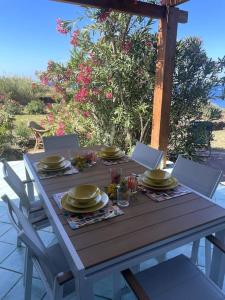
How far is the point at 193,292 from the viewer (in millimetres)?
1082

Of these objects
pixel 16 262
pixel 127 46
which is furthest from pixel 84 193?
pixel 127 46

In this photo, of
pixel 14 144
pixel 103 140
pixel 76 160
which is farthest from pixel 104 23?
pixel 14 144

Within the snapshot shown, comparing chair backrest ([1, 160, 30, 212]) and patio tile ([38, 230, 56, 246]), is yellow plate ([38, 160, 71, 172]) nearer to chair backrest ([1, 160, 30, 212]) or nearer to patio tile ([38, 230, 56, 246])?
chair backrest ([1, 160, 30, 212])

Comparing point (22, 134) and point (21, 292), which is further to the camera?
point (22, 134)

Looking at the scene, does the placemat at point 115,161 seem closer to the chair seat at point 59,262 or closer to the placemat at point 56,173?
the placemat at point 56,173

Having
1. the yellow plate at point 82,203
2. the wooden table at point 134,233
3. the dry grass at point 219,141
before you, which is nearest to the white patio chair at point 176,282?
the wooden table at point 134,233

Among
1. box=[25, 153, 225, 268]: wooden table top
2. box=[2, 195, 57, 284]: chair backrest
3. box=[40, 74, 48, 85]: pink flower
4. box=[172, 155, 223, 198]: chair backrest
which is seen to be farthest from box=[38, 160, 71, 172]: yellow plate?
box=[40, 74, 48, 85]: pink flower

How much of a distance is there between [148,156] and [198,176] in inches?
21.7

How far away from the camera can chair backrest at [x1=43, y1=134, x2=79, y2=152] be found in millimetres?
2453

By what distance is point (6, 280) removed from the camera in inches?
64.5

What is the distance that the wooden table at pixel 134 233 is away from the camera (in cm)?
89

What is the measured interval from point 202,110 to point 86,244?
3.52m

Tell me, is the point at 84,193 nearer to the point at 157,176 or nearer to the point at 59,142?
the point at 157,176

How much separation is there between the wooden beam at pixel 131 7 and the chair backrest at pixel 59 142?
1.40m
